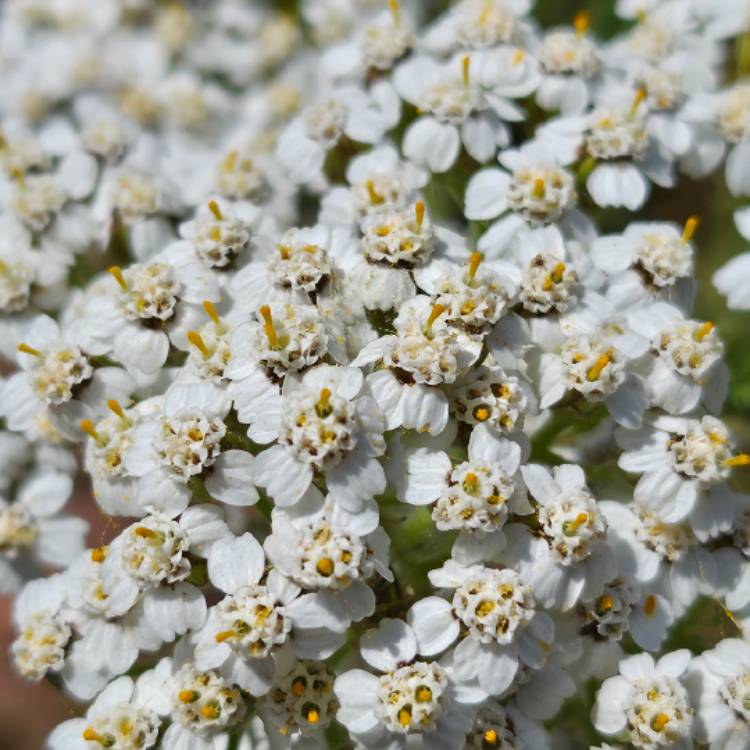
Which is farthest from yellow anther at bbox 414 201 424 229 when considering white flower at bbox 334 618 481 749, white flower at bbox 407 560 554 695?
white flower at bbox 334 618 481 749

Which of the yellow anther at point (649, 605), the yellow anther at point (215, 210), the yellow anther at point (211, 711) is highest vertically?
the yellow anther at point (215, 210)

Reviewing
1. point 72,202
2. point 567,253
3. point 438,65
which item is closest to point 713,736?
point 567,253

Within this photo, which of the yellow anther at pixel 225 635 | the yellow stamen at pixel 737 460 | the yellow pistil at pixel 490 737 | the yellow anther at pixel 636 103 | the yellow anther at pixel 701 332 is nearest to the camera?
the yellow anther at pixel 225 635

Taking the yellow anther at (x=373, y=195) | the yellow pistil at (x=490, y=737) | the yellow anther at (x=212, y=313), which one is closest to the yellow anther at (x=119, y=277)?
the yellow anther at (x=212, y=313)

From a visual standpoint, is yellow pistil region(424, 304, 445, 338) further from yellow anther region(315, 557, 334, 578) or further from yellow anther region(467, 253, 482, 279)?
yellow anther region(315, 557, 334, 578)

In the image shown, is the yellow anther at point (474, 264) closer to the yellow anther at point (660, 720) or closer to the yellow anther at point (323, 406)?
the yellow anther at point (323, 406)

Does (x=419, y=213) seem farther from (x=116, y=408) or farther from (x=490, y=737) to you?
(x=490, y=737)

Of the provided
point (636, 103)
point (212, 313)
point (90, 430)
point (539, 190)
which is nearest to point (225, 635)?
point (90, 430)
